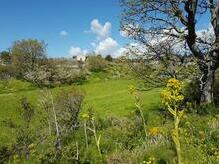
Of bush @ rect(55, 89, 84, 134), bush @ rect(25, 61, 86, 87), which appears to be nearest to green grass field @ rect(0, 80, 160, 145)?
bush @ rect(25, 61, 86, 87)

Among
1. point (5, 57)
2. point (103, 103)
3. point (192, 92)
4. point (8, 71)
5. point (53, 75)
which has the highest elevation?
point (5, 57)

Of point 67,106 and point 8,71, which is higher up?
point 8,71

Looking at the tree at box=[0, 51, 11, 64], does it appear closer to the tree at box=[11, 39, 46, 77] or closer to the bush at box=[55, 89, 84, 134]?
the tree at box=[11, 39, 46, 77]

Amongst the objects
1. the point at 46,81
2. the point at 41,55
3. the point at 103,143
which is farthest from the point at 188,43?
the point at 41,55

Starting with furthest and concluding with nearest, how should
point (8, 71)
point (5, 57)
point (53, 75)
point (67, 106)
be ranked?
point (5, 57) < point (8, 71) < point (53, 75) < point (67, 106)

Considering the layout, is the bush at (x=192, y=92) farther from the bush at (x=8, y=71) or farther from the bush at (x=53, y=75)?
the bush at (x=8, y=71)

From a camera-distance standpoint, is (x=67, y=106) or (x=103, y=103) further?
(x=103, y=103)

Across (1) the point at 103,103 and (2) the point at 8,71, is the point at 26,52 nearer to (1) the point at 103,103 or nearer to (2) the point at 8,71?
(2) the point at 8,71

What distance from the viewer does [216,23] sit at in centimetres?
1875

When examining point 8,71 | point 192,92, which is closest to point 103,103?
point 192,92

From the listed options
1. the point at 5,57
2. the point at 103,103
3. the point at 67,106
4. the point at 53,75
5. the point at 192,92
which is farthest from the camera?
the point at 5,57

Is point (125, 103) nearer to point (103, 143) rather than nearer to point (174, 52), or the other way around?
point (174, 52)

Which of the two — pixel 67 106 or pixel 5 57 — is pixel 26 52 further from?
pixel 67 106

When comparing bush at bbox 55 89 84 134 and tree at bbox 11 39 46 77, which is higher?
tree at bbox 11 39 46 77
